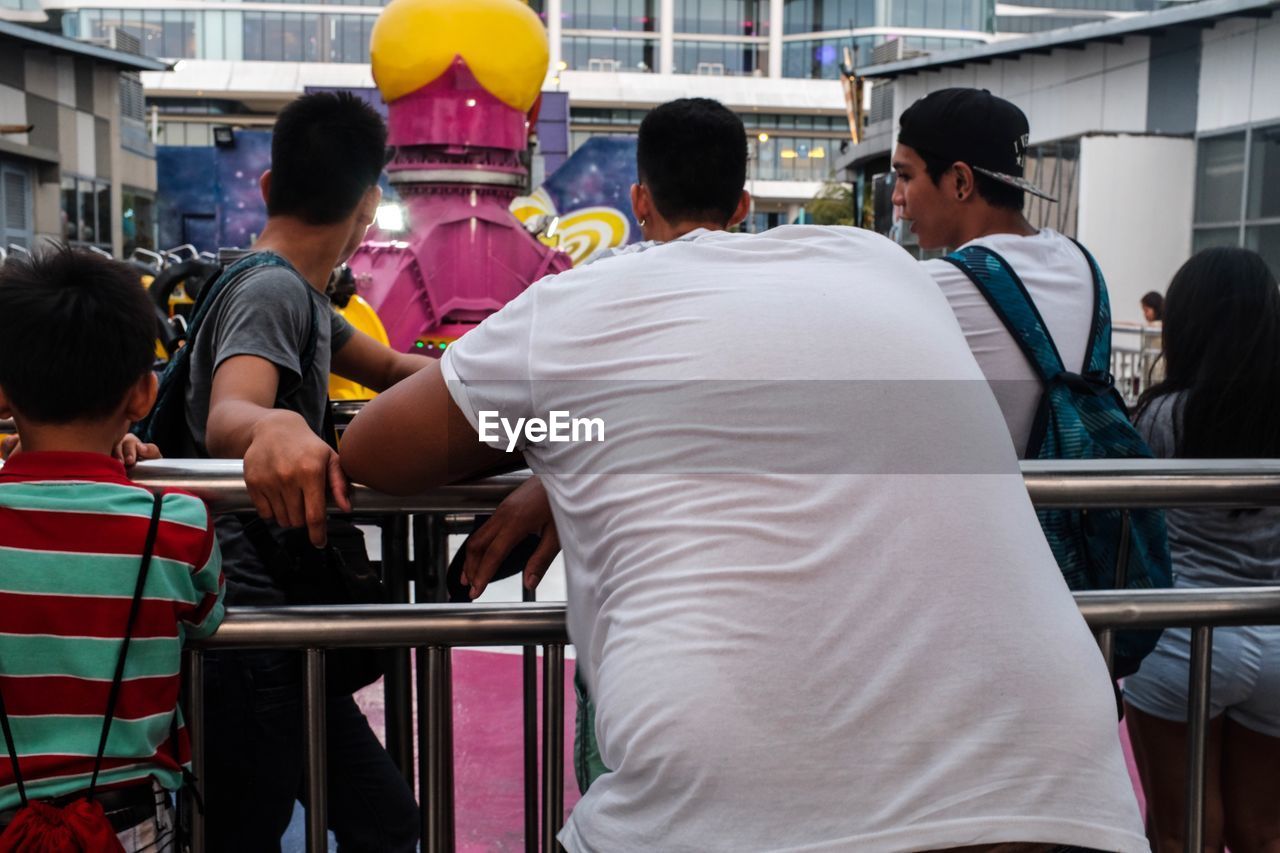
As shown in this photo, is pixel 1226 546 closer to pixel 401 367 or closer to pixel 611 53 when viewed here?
pixel 401 367

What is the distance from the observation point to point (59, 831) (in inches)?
63.5

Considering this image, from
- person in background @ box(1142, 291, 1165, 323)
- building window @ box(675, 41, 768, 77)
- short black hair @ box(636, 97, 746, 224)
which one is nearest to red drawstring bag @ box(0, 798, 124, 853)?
short black hair @ box(636, 97, 746, 224)

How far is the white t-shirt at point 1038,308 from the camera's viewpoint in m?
2.27

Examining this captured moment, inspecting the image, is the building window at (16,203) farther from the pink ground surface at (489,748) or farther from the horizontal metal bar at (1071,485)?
the horizontal metal bar at (1071,485)

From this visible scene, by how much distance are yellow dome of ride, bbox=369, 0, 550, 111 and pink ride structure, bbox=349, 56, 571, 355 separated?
113 mm

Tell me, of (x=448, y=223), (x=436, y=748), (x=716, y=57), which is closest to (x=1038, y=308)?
(x=436, y=748)

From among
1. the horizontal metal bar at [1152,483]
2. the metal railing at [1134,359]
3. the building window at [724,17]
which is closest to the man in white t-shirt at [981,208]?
the horizontal metal bar at [1152,483]

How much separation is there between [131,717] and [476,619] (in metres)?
0.49

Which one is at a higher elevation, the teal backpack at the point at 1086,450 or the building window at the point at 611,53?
the building window at the point at 611,53

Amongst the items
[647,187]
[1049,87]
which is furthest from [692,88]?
[647,187]

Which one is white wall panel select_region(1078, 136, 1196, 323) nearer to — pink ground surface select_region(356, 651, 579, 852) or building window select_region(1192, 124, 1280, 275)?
building window select_region(1192, 124, 1280, 275)

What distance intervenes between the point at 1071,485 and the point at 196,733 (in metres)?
1.38

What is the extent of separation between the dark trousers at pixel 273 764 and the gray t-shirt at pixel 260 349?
14 cm

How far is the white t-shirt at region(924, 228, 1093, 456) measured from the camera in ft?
7.43
